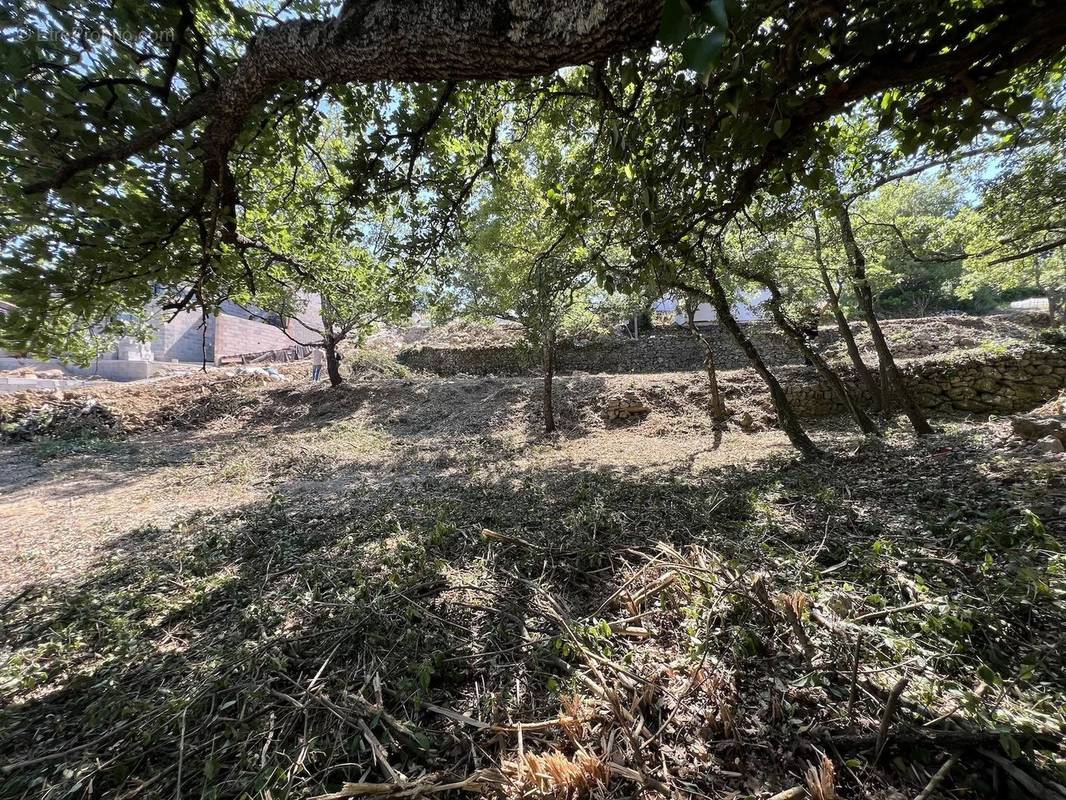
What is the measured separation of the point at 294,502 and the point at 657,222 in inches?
200

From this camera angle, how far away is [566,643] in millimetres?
1732

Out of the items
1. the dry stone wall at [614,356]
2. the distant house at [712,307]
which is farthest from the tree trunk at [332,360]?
the distant house at [712,307]

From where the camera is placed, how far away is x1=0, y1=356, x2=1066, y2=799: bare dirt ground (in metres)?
1.23

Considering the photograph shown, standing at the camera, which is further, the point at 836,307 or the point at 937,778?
the point at 836,307

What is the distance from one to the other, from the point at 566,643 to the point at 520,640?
0.28 meters

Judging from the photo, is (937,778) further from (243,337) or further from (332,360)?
(243,337)

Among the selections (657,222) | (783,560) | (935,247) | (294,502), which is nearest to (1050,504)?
(783,560)

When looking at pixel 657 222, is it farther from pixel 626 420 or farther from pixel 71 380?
pixel 71 380

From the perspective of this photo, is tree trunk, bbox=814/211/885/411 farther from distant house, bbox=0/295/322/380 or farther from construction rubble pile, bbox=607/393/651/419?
distant house, bbox=0/295/322/380

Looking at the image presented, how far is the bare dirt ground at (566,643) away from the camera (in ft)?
4.03

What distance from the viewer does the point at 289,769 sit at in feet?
4.39

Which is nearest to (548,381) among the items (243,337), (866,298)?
(866,298)

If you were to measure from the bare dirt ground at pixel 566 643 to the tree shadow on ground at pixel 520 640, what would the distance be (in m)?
0.01

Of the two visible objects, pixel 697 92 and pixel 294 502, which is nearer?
pixel 697 92
